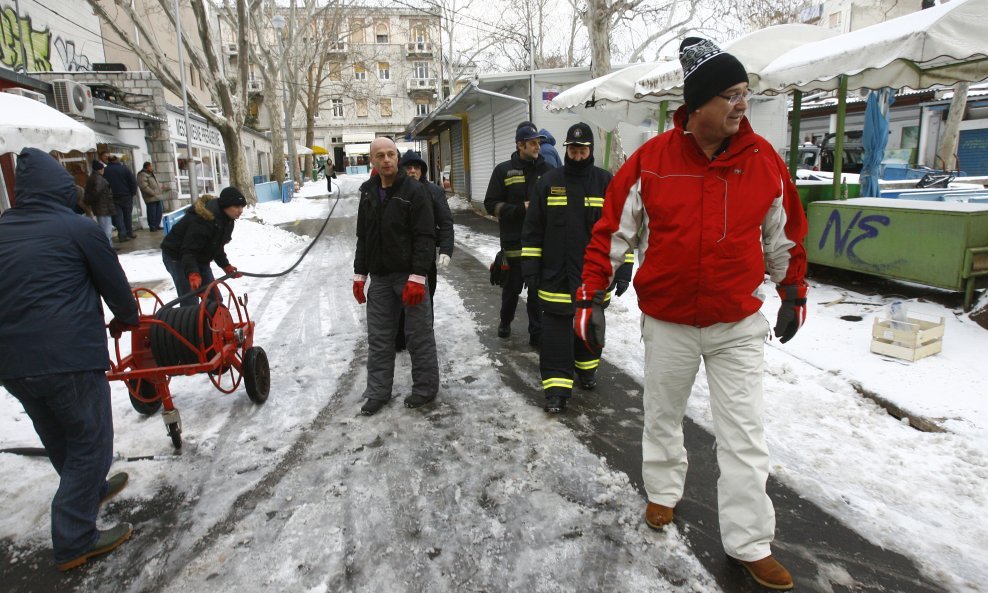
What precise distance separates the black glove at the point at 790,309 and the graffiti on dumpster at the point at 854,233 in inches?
192

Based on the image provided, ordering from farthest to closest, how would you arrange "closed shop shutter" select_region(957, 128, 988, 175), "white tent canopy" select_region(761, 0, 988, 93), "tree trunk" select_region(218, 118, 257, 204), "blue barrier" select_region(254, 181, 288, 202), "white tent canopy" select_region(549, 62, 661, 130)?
1. "blue barrier" select_region(254, 181, 288, 202)
2. "closed shop shutter" select_region(957, 128, 988, 175)
3. "tree trunk" select_region(218, 118, 257, 204)
4. "white tent canopy" select_region(549, 62, 661, 130)
5. "white tent canopy" select_region(761, 0, 988, 93)

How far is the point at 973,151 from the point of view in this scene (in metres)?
23.7

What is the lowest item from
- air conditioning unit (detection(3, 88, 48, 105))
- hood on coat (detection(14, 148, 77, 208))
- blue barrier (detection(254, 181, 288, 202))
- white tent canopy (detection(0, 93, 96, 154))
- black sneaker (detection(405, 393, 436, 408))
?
black sneaker (detection(405, 393, 436, 408))

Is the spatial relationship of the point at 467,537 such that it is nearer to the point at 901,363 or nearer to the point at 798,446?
the point at 798,446

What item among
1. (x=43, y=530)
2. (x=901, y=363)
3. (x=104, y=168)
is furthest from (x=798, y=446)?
(x=104, y=168)

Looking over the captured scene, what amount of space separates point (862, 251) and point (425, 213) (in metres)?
5.54

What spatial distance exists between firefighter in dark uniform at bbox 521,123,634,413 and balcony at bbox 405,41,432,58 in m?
64.0

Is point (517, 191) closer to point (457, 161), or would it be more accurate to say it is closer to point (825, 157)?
point (825, 157)

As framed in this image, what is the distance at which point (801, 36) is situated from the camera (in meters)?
8.39

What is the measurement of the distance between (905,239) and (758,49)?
3.38 m

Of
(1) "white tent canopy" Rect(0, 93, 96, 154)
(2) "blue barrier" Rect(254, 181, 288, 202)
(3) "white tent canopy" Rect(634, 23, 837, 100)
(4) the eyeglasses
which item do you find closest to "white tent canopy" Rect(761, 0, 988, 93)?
(3) "white tent canopy" Rect(634, 23, 837, 100)

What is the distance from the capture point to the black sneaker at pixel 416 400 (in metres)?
4.38

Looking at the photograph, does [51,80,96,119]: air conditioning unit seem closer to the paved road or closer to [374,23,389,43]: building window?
the paved road

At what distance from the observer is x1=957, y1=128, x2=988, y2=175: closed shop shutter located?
76.4 feet
